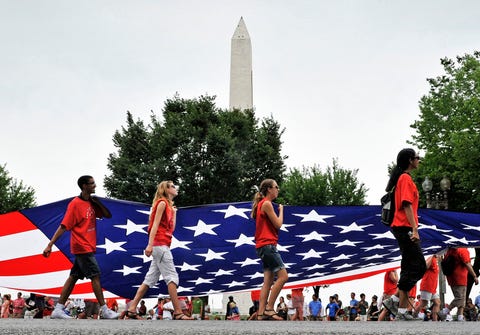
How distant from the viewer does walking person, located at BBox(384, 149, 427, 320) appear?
331 inches

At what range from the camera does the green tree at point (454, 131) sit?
38.4 metres

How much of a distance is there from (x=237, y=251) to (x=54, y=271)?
9.89 ft

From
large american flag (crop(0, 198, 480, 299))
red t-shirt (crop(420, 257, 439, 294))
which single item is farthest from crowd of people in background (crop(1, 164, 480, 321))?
large american flag (crop(0, 198, 480, 299))

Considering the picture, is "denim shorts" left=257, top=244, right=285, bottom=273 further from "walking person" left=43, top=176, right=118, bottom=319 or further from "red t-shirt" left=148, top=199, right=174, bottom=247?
"walking person" left=43, top=176, right=118, bottom=319

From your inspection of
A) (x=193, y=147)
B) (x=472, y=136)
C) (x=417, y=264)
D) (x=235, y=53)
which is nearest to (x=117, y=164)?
(x=193, y=147)

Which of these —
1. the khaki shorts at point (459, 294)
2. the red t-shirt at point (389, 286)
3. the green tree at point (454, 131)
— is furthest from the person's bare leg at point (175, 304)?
the green tree at point (454, 131)

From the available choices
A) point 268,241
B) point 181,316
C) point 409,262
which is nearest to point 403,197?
point 409,262

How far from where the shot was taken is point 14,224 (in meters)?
13.5

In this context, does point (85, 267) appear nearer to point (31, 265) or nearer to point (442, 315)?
point (31, 265)

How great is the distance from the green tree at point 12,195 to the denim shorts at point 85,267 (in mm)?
41150

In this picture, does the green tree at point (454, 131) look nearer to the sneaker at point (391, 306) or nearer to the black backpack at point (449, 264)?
the black backpack at point (449, 264)

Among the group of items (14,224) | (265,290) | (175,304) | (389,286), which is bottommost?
(175,304)

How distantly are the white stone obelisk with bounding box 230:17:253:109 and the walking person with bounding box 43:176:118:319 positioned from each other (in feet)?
139

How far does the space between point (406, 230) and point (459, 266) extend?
211 inches
